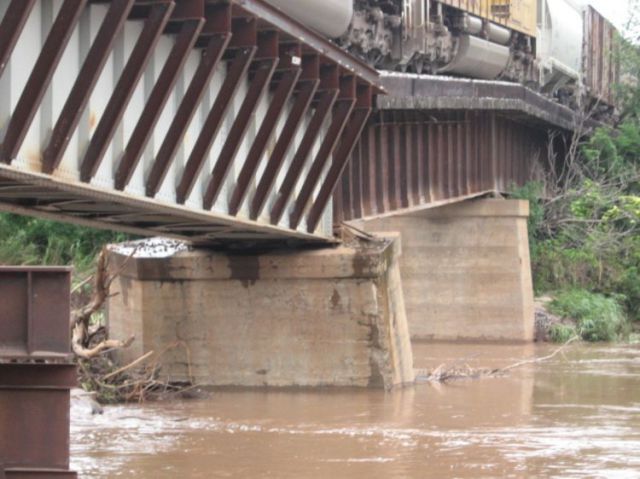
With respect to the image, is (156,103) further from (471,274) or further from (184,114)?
(471,274)

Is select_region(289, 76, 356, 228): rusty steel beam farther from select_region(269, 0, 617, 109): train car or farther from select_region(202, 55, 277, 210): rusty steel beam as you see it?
select_region(202, 55, 277, 210): rusty steel beam

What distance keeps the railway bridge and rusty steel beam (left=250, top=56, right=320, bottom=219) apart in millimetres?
22

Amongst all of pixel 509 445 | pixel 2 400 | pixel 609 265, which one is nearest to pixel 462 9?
pixel 609 265

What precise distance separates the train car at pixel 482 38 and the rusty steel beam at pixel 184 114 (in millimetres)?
4006

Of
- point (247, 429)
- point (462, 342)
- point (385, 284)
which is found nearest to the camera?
point (247, 429)

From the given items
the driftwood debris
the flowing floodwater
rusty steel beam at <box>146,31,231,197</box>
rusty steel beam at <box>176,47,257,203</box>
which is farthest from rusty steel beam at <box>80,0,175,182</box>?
the driftwood debris

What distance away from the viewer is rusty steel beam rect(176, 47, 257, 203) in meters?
15.3

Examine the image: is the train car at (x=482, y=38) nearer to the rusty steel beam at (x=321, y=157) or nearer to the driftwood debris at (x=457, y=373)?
the rusty steel beam at (x=321, y=157)

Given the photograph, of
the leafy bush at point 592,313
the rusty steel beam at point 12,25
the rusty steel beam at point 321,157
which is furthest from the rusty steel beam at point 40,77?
the leafy bush at point 592,313

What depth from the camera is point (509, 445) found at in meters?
16.0

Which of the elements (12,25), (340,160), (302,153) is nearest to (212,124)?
(302,153)

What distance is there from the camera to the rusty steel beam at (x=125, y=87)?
506 inches

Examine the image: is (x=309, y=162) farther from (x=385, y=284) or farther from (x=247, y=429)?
(x=247, y=429)

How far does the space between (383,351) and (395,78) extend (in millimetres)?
3938
